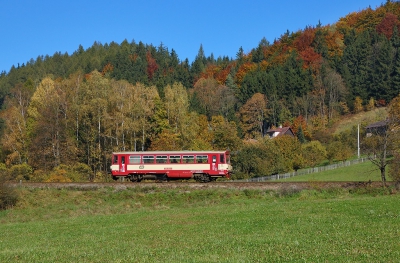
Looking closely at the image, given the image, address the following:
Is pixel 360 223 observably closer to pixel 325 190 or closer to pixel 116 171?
pixel 325 190

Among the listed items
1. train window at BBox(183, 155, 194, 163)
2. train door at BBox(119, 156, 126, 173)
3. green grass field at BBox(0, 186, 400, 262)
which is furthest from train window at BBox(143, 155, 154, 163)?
green grass field at BBox(0, 186, 400, 262)

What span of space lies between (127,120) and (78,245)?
139 ft

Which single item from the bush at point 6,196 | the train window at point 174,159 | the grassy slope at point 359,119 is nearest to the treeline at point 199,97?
the grassy slope at point 359,119

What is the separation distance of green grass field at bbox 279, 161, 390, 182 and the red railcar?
65.3 feet

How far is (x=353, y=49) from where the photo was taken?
385 feet

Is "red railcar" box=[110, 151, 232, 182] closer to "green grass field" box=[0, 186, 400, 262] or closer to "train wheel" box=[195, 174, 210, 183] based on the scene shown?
"train wheel" box=[195, 174, 210, 183]

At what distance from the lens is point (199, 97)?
356ft

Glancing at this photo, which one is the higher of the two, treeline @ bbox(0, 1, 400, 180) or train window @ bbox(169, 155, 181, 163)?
treeline @ bbox(0, 1, 400, 180)

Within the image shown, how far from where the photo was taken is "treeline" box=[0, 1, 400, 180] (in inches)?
2313

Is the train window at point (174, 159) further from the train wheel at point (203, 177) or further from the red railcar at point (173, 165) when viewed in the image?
the train wheel at point (203, 177)

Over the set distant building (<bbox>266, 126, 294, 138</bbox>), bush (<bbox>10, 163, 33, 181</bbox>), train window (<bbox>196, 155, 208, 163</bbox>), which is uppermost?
distant building (<bbox>266, 126, 294, 138</bbox>)

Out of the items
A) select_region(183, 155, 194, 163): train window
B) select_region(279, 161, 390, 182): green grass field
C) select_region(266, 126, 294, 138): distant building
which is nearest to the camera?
select_region(183, 155, 194, 163): train window

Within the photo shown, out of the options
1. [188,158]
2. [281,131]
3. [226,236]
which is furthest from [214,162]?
[281,131]

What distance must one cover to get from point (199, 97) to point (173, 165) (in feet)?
237
